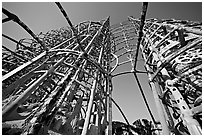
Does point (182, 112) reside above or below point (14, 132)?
above

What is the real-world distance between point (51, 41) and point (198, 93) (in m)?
5.05

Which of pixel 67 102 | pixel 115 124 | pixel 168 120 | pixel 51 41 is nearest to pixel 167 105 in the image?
pixel 168 120

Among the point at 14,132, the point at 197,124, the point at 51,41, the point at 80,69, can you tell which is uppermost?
the point at 51,41

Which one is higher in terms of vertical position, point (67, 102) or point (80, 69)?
point (80, 69)

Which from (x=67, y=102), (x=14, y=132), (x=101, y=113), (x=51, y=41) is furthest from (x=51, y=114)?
(x=51, y=41)

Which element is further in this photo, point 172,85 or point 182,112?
point 172,85

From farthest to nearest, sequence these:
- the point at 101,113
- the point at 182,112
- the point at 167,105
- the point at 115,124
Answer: the point at 115,124 → the point at 101,113 → the point at 167,105 → the point at 182,112

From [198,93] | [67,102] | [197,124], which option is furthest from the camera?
[67,102]

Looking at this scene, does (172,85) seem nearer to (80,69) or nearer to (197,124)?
(197,124)

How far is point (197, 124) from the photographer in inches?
61.5

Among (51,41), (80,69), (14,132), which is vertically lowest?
(14,132)

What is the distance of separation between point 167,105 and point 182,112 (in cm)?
48

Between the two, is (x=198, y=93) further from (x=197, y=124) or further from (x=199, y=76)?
(x=197, y=124)

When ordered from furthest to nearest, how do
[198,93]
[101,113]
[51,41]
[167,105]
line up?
[51,41] < [101,113] < [167,105] < [198,93]
